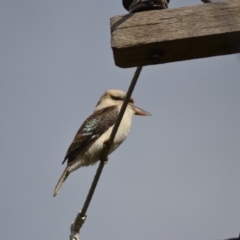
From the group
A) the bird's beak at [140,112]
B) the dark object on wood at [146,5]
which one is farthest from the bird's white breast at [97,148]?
the dark object on wood at [146,5]

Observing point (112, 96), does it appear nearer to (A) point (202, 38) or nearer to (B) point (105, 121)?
(B) point (105, 121)

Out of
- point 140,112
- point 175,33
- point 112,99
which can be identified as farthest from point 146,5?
point 112,99

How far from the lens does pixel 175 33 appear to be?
2916mm

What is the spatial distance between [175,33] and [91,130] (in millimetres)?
4246

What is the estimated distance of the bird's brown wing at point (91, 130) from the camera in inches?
274

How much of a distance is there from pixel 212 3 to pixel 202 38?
19 centimetres

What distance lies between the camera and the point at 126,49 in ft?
9.55

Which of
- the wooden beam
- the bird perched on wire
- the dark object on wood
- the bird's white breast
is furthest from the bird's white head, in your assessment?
the wooden beam

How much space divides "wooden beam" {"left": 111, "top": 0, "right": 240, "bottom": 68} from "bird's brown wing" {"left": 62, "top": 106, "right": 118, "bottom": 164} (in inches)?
155

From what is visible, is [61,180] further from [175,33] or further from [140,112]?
[175,33]

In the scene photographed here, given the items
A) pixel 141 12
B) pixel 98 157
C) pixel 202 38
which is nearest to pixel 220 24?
pixel 202 38

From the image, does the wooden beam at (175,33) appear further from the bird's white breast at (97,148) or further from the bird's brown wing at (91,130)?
the bird's brown wing at (91,130)

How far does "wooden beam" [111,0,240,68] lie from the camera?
9.53 feet

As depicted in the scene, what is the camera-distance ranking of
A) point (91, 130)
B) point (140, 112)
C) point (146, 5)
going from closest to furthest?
point (146, 5) → point (91, 130) → point (140, 112)
